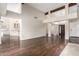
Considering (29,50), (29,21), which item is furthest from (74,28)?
(29,50)

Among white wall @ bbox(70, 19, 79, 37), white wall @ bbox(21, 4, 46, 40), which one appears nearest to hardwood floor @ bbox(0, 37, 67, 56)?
white wall @ bbox(21, 4, 46, 40)

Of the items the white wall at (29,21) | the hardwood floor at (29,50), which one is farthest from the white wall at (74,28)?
the hardwood floor at (29,50)

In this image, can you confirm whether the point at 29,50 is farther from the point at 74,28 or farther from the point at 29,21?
the point at 74,28

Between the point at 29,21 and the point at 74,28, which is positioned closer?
the point at 74,28

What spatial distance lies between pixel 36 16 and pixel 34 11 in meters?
0.66

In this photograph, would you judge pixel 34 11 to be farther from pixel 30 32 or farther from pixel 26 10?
pixel 30 32

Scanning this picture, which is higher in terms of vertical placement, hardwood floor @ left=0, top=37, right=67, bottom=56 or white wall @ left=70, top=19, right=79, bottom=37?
white wall @ left=70, top=19, right=79, bottom=37

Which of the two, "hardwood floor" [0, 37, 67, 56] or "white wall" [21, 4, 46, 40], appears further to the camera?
"white wall" [21, 4, 46, 40]

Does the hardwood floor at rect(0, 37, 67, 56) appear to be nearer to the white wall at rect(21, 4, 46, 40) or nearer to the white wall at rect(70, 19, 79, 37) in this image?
the white wall at rect(21, 4, 46, 40)

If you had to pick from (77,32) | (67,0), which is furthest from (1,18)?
(77,32)

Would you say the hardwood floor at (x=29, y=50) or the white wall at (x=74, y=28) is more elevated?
the white wall at (x=74, y=28)

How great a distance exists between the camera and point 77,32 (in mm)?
7945

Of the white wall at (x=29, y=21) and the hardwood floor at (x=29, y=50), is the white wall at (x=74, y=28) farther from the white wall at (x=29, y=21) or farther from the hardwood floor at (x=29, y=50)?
the hardwood floor at (x=29, y=50)

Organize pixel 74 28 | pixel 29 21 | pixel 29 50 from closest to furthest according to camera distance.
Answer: pixel 29 50
pixel 74 28
pixel 29 21
